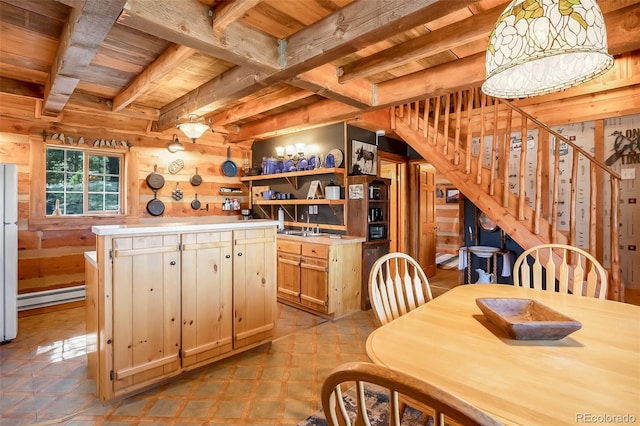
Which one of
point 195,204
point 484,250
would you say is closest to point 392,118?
point 484,250

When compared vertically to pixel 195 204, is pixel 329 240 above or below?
below

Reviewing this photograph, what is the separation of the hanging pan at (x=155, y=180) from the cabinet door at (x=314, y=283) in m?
2.45

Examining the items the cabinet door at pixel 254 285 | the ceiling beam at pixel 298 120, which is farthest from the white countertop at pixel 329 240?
the ceiling beam at pixel 298 120

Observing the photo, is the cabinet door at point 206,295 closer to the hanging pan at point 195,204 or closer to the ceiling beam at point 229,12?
the ceiling beam at point 229,12

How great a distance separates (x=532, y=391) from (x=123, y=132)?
512 cm

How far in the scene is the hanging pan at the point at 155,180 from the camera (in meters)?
4.60

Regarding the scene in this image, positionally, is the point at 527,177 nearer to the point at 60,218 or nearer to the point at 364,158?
the point at 364,158

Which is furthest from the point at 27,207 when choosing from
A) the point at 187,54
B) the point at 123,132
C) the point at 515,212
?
the point at 515,212

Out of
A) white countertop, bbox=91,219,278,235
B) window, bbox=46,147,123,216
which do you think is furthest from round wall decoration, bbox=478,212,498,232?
window, bbox=46,147,123,216

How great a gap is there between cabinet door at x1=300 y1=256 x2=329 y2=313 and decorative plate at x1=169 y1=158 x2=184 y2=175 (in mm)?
2487

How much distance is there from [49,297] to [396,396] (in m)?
4.79

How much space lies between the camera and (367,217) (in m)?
4.03

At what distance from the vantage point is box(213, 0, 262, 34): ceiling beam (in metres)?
1.80

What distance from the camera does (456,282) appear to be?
5.33 metres
